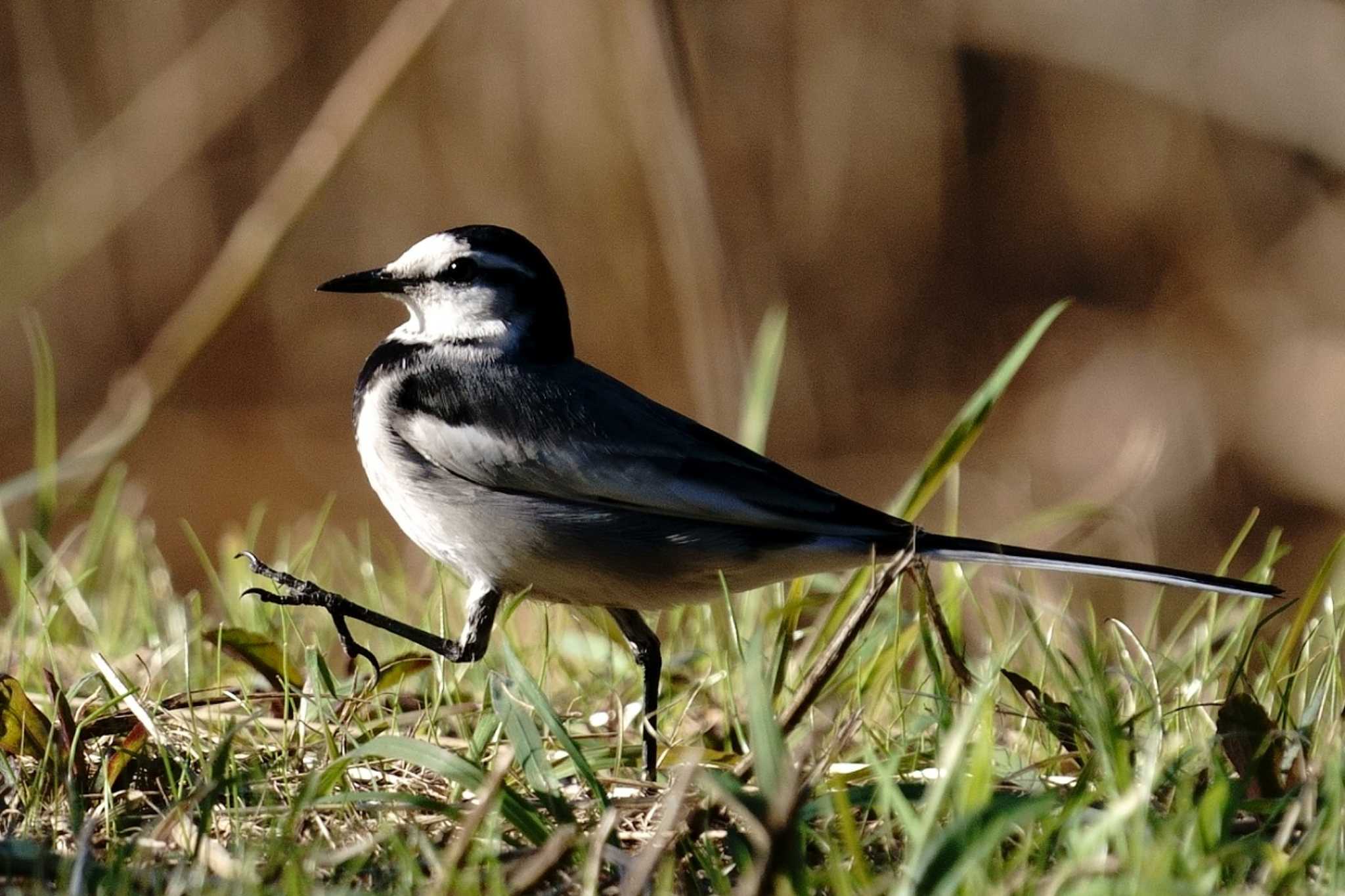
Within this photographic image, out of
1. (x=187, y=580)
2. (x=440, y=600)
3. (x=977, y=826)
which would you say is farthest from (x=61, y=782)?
(x=187, y=580)

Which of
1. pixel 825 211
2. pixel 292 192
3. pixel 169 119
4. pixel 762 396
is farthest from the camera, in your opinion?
pixel 825 211

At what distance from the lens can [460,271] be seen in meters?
4.53

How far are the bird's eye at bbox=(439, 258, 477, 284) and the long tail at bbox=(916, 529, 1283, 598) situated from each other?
159 cm

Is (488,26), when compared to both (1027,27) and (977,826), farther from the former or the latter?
(977,826)

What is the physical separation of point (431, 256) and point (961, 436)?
5.37ft

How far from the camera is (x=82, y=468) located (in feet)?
15.9

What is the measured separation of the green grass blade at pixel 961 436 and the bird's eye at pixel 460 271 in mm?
1395

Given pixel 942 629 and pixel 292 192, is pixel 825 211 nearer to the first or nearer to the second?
pixel 292 192

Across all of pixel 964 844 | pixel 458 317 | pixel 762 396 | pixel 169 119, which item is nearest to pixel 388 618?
pixel 458 317

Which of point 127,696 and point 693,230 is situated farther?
point 693,230

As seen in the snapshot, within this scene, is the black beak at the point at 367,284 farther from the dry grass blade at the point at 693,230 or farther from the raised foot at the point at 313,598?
the dry grass blade at the point at 693,230

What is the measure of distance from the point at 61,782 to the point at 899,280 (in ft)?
24.1

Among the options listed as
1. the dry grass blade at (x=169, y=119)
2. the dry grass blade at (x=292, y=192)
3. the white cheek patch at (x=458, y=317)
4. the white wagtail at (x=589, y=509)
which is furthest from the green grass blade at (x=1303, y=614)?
the dry grass blade at (x=169, y=119)

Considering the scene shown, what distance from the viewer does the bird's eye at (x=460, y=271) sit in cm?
452
